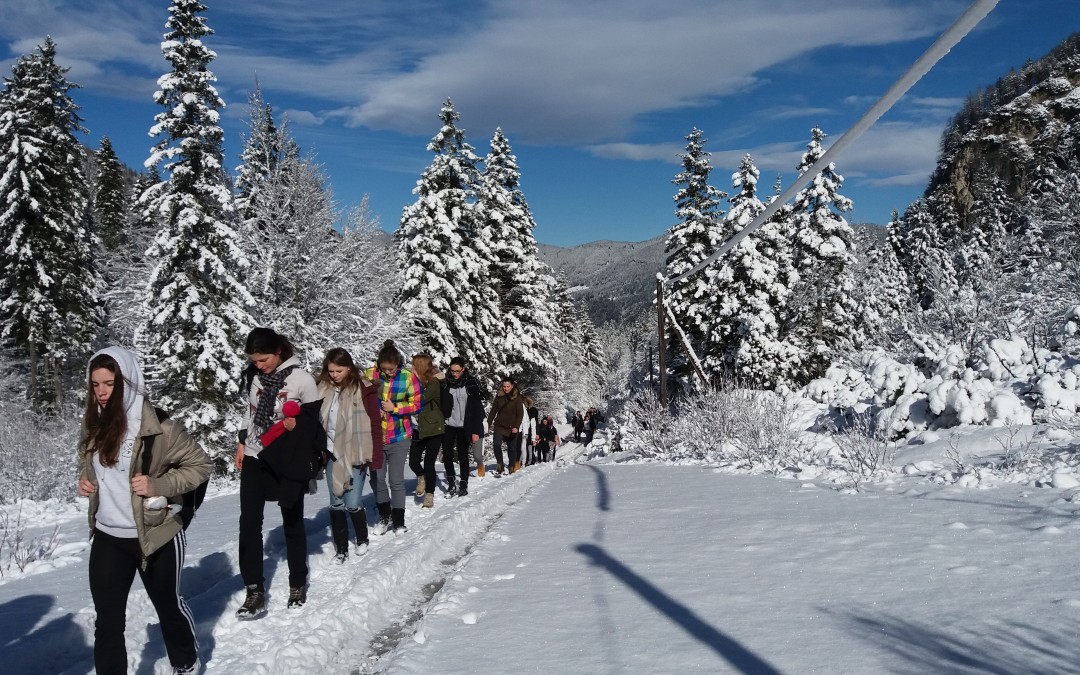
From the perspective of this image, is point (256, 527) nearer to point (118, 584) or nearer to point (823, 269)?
point (118, 584)

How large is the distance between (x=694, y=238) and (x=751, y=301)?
4.36 metres

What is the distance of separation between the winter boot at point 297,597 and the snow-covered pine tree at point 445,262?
19915mm

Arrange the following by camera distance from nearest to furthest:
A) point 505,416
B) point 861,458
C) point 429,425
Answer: point 861,458 < point 429,425 < point 505,416

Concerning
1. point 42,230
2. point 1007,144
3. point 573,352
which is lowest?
point 573,352

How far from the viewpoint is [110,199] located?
43.5m

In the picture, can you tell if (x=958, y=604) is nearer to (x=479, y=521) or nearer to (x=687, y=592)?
(x=687, y=592)

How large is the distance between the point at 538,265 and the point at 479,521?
26716 millimetres

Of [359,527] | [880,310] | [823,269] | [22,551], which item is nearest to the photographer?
[22,551]

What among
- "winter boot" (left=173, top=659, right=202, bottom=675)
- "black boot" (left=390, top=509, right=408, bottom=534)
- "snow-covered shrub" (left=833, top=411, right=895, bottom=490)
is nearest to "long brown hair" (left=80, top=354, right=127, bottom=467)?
"winter boot" (left=173, top=659, right=202, bottom=675)

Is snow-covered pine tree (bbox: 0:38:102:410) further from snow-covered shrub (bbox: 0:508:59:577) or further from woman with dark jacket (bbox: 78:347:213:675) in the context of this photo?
woman with dark jacket (bbox: 78:347:213:675)

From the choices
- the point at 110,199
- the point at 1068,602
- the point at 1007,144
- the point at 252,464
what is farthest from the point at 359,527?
the point at 1007,144

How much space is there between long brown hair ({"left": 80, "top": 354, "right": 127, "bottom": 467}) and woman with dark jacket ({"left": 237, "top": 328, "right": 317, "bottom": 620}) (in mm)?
1484

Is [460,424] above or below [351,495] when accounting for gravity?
above

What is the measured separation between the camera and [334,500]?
6230 mm
